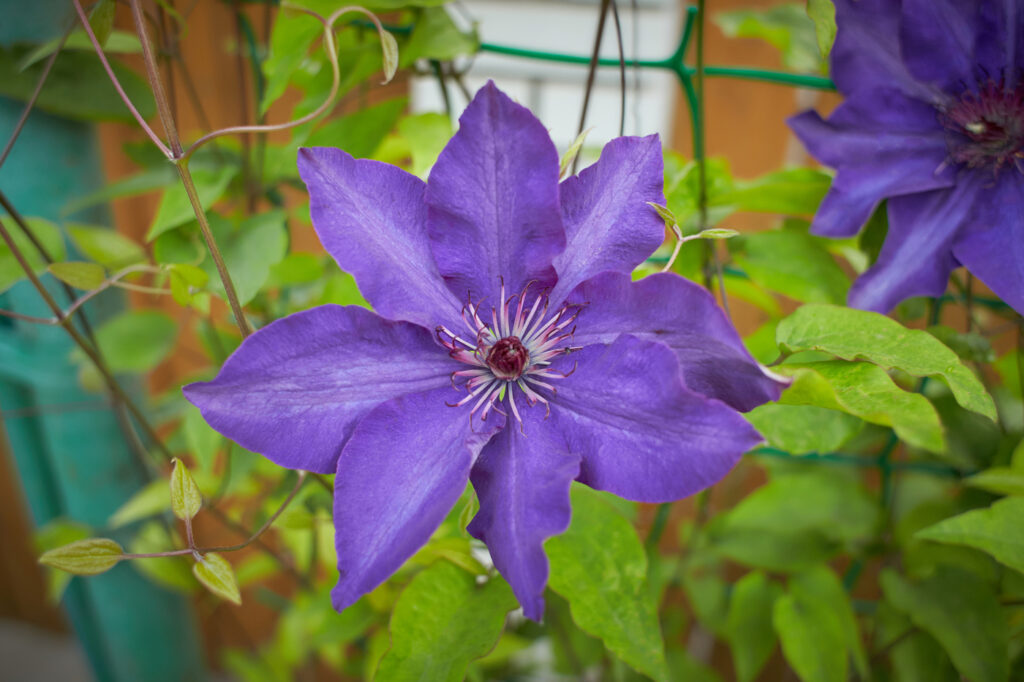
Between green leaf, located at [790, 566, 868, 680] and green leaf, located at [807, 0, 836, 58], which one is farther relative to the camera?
green leaf, located at [790, 566, 868, 680]

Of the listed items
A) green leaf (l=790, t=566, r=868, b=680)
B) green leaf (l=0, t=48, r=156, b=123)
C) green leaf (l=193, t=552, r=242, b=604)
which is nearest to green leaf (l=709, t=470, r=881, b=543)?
green leaf (l=790, t=566, r=868, b=680)

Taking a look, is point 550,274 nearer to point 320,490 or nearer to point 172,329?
point 320,490

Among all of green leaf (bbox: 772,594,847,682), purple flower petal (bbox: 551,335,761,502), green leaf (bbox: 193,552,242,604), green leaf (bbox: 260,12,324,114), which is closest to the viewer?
purple flower petal (bbox: 551,335,761,502)

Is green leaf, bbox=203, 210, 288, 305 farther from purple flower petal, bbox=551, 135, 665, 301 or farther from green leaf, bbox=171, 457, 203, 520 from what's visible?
purple flower petal, bbox=551, 135, 665, 301

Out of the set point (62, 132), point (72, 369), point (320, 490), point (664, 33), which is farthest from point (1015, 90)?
point (72, 369)

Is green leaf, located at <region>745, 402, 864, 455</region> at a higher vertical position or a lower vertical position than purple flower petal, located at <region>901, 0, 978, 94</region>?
lower

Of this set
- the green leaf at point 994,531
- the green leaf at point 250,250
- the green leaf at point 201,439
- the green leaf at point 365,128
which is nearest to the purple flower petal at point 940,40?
the green leaf at point 994,531

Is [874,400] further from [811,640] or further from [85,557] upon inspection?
[85,557]
